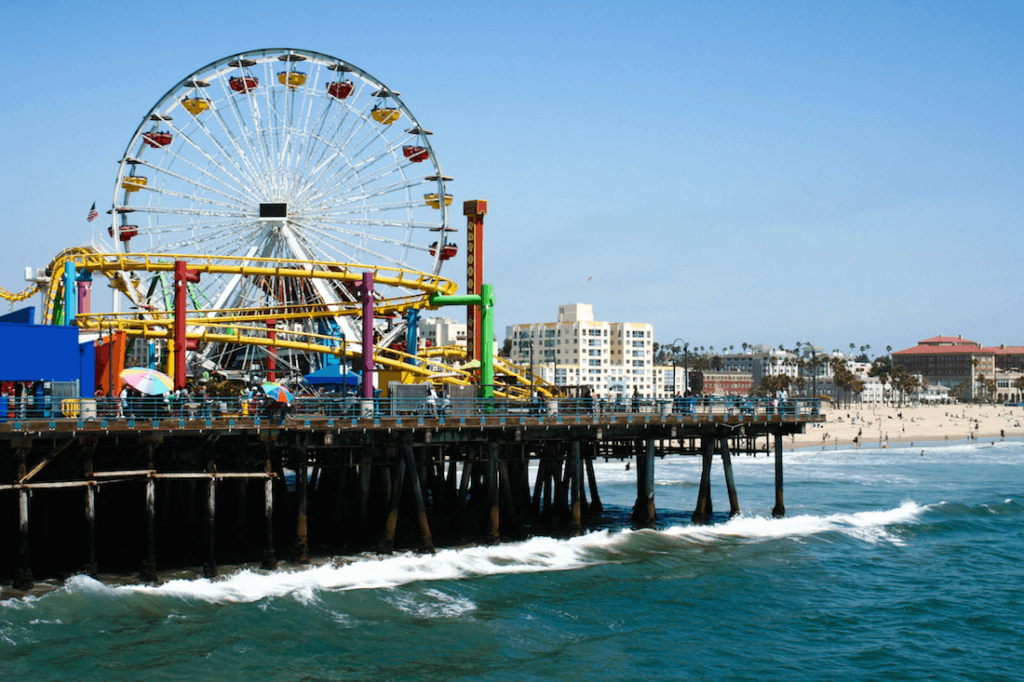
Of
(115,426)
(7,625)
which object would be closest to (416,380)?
(115,426)

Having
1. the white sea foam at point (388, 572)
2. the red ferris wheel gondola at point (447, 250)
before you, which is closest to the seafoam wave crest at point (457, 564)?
the white sea foam at point (388, 572)

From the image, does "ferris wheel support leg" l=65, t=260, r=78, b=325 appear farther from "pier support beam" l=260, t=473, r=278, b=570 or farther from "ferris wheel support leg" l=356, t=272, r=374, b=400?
"pier support beam" l=260, t=473, r=278, b=570

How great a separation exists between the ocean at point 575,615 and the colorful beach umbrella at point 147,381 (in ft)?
19.1

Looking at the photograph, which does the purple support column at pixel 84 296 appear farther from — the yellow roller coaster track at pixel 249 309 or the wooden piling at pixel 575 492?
the wooden piling at pixel 575 492

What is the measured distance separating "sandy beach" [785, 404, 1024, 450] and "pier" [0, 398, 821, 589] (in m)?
65.8

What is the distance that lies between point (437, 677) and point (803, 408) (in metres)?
26.8

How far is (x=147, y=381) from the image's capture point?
3183 cm

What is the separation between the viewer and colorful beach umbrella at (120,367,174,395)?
31438 mm

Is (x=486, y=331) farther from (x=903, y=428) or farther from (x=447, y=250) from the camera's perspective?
(x=903, y=428)

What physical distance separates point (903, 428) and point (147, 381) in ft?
382

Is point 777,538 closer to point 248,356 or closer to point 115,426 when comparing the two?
point 115,426

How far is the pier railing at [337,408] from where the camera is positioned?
29359 mm

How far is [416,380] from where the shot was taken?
51656 millimetres

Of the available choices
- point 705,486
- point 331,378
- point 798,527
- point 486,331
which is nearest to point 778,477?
point 798,527
